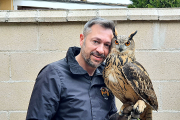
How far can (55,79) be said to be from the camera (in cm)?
154

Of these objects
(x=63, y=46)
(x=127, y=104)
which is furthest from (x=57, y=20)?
(x=127, y=104)

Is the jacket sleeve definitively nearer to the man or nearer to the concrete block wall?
the man

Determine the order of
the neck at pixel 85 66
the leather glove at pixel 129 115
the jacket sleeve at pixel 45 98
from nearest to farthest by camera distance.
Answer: the jacket sleeve at pixel 45 98
the leather glove at pixel 129 115
the neck at pixel 85 66

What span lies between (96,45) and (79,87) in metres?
0.37

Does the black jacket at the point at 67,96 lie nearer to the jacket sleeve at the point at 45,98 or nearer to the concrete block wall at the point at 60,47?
the jacket sleeve at the point at 45,98

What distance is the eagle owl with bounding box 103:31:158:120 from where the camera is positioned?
166 centimetres

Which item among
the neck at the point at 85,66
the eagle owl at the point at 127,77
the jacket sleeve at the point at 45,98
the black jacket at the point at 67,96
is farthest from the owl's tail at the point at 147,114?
the jacket sleeve at the point at 45,98

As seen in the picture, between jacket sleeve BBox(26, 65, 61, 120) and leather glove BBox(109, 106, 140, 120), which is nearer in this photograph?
jacket sleeve BBox(26, 65, 61, 120)

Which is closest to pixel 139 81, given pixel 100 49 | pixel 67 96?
pixel 100 49

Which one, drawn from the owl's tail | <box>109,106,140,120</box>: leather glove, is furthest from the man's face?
the owl's tail

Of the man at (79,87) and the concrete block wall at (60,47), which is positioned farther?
the concrete block wall at (60,47)

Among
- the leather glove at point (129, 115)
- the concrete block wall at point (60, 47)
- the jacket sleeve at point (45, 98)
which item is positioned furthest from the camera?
the concrete block wall at point (60, 47)

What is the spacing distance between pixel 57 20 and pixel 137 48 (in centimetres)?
114

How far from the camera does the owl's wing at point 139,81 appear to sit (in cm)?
165
